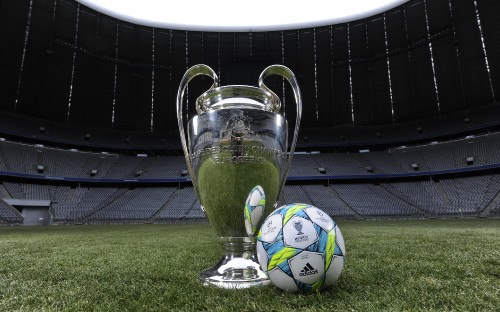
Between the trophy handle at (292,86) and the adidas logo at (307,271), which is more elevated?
the trophy handle at (292,86)

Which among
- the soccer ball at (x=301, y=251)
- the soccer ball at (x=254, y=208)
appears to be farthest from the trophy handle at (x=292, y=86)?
the soccer ball at (x=301, y=251)

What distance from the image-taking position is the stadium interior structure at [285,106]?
25.2 meters

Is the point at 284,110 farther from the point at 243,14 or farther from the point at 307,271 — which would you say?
the point at 307,271

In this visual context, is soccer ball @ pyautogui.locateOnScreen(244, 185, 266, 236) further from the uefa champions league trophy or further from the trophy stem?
the trophy stem

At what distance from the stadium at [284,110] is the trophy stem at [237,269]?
67.5ft

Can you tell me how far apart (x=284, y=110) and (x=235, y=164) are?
32015 millimetres

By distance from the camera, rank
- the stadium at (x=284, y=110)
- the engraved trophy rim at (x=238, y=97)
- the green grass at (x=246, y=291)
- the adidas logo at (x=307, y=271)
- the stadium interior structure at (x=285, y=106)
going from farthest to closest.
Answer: the stadium interior structure at (x=285, y=106)
the stadium at (x=284, y=110)
the engraved trophy rim at (x=238, y=97)
the adidas logo at (x=307, y=271)
the green grass at (x=246, y=291)

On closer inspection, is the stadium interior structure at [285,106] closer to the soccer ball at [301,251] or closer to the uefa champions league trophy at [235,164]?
the uefa champions league trophy at [235,164]

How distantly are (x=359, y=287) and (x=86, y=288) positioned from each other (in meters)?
1.95

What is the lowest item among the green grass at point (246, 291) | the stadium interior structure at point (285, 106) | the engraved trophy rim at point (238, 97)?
the green grass at point (246, 291)

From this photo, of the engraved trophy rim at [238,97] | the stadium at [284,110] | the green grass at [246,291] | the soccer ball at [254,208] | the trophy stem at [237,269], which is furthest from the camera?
the stadium at [284,110]

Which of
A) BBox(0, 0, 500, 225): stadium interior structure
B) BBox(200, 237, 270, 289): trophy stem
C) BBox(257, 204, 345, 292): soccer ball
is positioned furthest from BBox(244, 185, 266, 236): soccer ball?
BBox(0, 0, 500, 225): stadium interior structure

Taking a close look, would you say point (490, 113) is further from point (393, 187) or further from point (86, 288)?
point (86, 288)

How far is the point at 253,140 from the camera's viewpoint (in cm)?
233
